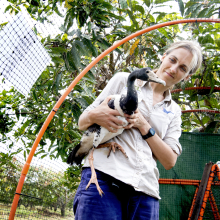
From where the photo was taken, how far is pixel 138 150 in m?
1.05

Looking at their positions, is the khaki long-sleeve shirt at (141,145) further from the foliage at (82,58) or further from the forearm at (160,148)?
→ the foliage at (82,58)

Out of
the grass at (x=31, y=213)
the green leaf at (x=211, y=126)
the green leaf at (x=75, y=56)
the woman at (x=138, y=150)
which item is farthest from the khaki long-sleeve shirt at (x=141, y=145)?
the grass at (x=31, y=213)

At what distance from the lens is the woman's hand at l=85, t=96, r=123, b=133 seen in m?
1.01

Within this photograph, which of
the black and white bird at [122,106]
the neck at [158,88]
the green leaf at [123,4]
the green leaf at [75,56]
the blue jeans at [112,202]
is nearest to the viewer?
the blue jeans at [112,202]

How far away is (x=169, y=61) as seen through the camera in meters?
1.26

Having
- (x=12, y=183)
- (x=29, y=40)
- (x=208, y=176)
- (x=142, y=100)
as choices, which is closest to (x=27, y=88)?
(x=29, y=40)

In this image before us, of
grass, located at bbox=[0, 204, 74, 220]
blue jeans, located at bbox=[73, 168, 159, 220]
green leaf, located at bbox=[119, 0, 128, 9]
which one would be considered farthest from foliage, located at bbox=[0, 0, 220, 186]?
blue jeans, located at bbox=[73, 168, 159, 220]

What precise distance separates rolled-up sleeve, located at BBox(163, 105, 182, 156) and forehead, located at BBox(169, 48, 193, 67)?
28 centimetres

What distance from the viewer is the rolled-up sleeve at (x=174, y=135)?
3.88 feet

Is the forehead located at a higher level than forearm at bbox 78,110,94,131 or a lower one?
higher

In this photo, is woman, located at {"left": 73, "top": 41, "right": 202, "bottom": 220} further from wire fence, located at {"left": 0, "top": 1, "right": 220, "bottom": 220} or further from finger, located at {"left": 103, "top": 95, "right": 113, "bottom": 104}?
wire fence, located at {"left": 0, "top": 1, "right": 220, "bottom": 220}

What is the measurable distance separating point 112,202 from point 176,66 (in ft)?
2.58

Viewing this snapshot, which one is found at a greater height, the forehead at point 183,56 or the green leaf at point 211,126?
the green leaf at point 211,126

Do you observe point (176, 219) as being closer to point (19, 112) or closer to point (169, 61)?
point (169, 61)
